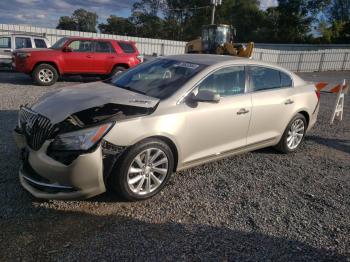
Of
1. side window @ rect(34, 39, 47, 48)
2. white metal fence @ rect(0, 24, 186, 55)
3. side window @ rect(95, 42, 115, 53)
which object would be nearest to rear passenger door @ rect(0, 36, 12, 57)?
side window @ rect(34, 39, 47, 48)

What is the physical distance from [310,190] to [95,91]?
10.2ft

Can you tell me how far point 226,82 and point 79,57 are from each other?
323 inches

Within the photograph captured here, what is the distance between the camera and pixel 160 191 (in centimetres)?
392

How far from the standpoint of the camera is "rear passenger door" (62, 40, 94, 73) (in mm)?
11188

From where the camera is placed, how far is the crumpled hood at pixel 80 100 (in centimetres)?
353

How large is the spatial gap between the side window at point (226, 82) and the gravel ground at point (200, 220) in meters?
1.14

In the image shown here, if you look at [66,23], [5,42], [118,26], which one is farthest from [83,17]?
[5,42]

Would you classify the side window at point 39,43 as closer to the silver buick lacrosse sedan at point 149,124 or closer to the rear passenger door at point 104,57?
the rear passenger door at point 104,57

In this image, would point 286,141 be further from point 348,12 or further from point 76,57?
point 348,12

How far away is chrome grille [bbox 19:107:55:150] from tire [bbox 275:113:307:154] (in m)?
3.69

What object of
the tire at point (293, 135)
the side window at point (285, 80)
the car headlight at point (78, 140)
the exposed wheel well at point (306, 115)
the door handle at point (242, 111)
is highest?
the side window at point (285, 80)

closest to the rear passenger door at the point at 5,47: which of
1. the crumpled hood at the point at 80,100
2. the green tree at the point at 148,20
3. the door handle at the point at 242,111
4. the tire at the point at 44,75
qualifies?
the tire at the point at 44,75

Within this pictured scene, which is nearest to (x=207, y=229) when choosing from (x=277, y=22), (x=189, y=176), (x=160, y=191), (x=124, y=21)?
(x=160, y=191)

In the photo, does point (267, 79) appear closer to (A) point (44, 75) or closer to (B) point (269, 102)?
(B) point (269, 102)
